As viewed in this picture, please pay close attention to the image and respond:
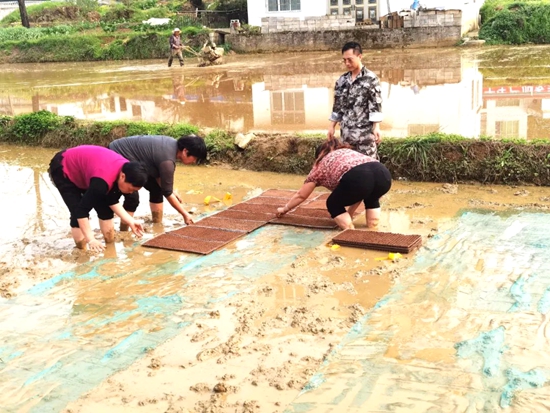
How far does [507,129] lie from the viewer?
8.83 metres

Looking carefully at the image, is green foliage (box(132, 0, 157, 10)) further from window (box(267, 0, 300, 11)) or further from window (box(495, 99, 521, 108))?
window (box(495, 99, 521, 108))

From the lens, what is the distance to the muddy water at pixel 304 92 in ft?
33.4

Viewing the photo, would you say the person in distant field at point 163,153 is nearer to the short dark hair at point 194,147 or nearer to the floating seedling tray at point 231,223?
the short dark hair at point 194,147

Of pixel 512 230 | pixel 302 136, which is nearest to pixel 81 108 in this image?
pixel 302 136

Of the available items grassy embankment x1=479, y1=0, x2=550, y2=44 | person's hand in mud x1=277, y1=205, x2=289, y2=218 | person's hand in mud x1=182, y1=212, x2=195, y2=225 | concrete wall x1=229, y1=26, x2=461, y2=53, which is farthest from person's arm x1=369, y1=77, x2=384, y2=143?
grassy embankment x1=479, y1=0, x2=550, y2=44

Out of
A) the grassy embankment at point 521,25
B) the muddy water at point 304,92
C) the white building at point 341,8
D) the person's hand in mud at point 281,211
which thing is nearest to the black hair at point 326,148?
the person's hand in mud at point 281,211

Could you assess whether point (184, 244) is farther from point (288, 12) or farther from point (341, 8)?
point (288, 12)

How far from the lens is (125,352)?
4.04 m

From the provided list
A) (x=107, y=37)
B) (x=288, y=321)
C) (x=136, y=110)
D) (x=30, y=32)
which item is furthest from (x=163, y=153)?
(x=30, y=32)

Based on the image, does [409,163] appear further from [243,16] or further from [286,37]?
[243,16]

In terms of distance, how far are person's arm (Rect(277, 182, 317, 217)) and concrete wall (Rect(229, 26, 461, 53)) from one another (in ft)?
61.9

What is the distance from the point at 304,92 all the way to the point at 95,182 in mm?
9551

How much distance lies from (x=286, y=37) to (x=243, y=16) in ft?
21.3

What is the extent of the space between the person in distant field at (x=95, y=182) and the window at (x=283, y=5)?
2300 centimetres
